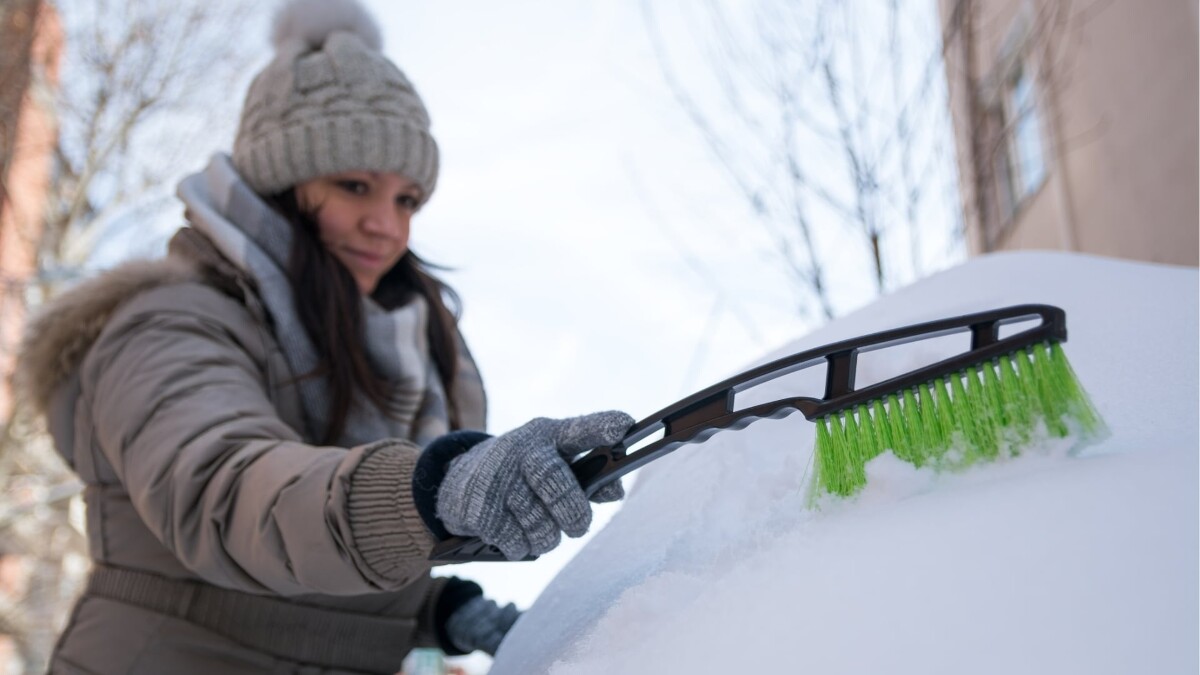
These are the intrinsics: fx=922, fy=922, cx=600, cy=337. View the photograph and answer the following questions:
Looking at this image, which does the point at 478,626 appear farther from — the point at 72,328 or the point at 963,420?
the point at 963,420

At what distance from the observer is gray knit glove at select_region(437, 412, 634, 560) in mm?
847

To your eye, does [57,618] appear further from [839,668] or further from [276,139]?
[839,668]

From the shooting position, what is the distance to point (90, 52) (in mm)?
6828

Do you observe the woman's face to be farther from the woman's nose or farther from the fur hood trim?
the fur hood trim

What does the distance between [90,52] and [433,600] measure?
264 inches

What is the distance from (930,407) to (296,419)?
1092mm

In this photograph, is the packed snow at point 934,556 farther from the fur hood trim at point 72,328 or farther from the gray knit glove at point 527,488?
the fur hood trim at point 72,328

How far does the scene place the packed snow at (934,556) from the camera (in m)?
0.51

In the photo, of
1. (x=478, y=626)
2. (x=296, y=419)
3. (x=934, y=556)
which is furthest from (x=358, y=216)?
(x=934, y=556)

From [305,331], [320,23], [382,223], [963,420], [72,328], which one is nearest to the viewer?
[963,420]

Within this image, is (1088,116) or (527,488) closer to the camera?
(527,488)

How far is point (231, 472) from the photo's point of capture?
105cm

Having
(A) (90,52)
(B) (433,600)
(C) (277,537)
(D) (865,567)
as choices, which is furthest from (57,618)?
(D) (865,567)

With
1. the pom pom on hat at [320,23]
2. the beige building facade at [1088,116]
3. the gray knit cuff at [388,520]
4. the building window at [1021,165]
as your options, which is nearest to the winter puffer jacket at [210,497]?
the gray knit cuff at [388,520]
